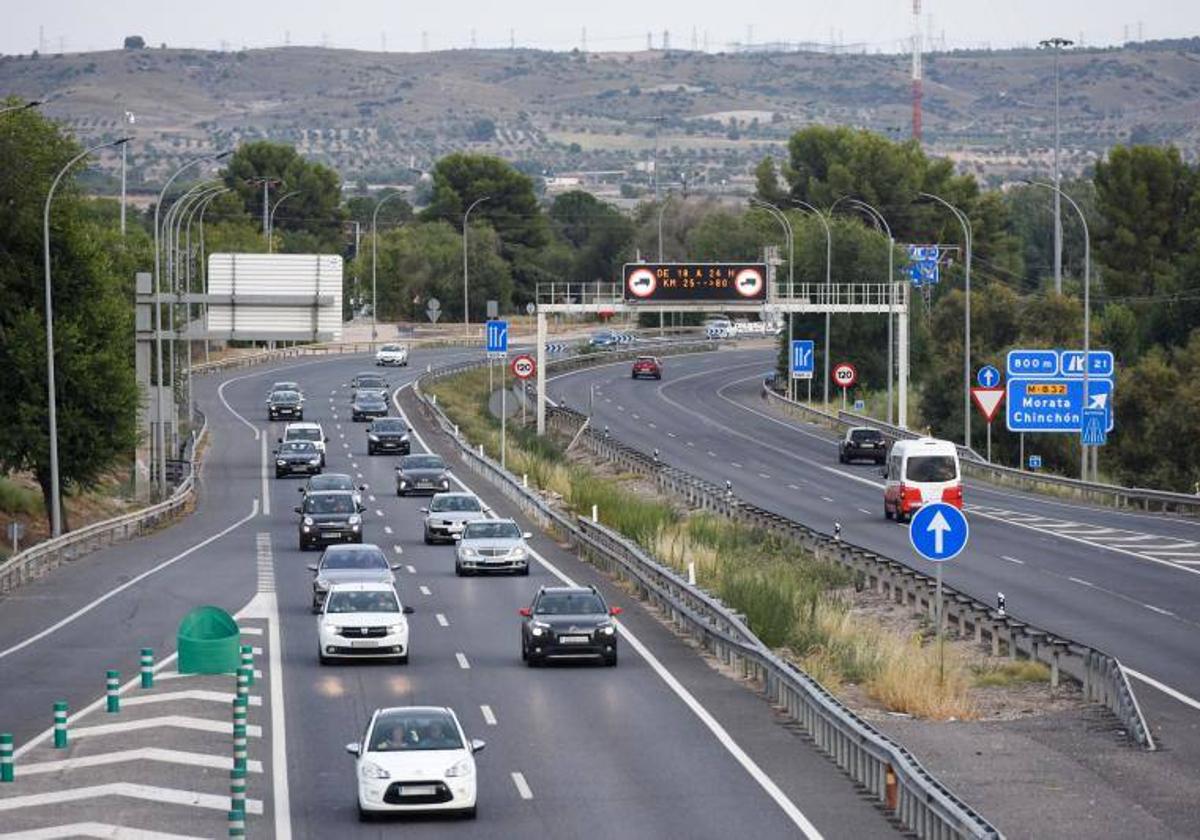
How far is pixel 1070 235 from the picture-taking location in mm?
174750

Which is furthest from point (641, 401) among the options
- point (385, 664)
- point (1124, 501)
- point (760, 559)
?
point (385, 664)

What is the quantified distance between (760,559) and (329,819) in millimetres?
25858

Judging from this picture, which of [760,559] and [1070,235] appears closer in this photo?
[760,559]

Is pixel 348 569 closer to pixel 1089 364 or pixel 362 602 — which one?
pixel 362 602

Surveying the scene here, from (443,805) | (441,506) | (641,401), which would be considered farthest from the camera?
(641,401)

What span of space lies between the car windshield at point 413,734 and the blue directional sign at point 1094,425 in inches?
1755

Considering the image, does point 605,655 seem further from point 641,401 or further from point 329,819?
point 641,401

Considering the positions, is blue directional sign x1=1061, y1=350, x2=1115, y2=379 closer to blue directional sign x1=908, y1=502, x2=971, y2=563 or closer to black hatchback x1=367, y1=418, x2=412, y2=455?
black hatchback x1=367, y1=418, x2=412, y2=455

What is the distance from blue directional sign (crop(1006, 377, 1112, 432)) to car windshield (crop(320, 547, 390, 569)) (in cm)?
2787

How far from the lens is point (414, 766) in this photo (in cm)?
2244

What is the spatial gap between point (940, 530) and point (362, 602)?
31.8ft

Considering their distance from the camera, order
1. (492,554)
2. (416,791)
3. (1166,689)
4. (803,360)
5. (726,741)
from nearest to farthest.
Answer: (416,791) → (726,741) → (1166,689) → (492,554) → (803,360)

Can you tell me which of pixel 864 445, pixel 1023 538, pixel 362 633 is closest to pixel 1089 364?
pixel 1023 538

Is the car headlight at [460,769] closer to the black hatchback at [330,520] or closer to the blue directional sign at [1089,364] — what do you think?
the black hatchback at [330,520]
